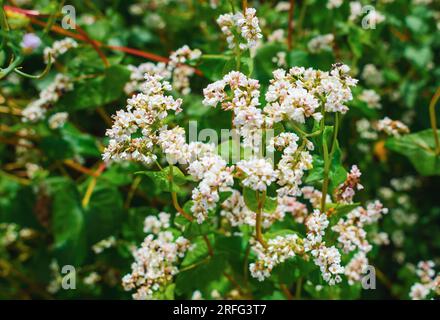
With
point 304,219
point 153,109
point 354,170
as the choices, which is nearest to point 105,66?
point 153,109

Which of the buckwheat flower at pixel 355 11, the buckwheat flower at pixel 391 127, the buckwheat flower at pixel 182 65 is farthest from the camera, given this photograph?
the buckwheat flower at pixel 355 11

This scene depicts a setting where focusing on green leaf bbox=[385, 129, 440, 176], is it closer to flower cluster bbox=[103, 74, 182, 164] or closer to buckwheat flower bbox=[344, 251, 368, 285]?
buckwheat flower bbox=[344, 251, 368, 285]

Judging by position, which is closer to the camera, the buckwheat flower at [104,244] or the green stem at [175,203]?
the green stem at [175,203]

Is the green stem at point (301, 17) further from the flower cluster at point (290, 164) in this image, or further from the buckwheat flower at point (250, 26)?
the flower cluster at point (290, 164)

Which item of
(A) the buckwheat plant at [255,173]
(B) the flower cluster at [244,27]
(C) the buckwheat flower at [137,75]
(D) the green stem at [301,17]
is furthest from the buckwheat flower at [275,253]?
(D) the green stem at [301,17]
